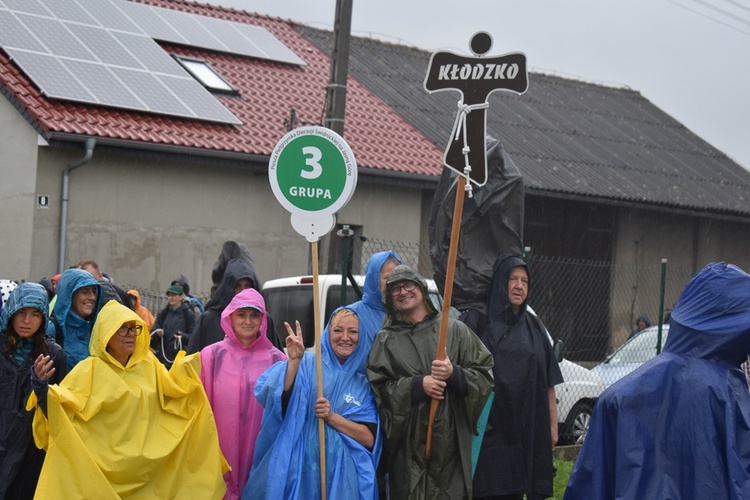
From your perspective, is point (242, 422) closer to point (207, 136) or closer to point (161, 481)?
point (161, 481)

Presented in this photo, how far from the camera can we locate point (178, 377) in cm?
758

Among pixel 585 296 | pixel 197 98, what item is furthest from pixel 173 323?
pixel 585 296

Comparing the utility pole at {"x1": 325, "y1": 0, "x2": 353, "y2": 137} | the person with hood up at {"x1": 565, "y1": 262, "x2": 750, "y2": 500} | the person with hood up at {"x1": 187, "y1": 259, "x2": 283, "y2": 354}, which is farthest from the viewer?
the utility pole at {"x1": 325, "y1": 0, "x2": 353, "y2": 137}

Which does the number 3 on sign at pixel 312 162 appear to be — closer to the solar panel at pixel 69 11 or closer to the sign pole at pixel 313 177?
the sign pole at pixel 313 177

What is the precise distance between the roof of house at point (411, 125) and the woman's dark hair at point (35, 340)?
10312 mm

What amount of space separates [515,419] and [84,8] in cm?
1496

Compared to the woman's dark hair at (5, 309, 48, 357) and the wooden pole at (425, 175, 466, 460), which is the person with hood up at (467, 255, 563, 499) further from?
the woman's dark hair at (5, 309, 48, 357)

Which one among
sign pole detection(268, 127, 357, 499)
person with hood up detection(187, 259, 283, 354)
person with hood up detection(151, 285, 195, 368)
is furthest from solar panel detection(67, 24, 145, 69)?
sign pole detection(268, 127, 357, 499)

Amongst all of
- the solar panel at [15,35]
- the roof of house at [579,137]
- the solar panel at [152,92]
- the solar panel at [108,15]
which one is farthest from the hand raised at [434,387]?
the roof of house at [579,137]

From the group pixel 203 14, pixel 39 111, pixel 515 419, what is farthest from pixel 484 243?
pixel 203 14

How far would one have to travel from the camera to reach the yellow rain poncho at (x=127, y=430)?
7027 millimetres

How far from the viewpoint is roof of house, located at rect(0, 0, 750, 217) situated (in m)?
18.6

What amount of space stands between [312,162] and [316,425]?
1633 mm

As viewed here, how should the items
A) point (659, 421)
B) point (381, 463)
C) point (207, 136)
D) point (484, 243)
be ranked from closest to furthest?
point (659, 421) → point (381, 463) → point (484, 243) → point (207, 136)
